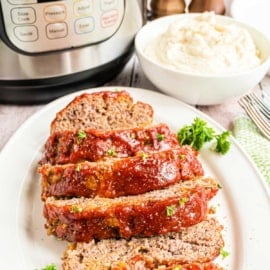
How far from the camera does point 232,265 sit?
1685 mm

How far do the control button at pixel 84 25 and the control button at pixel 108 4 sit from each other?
0.08 metres

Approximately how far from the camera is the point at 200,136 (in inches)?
84.7

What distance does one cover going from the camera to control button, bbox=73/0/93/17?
87.1 inches

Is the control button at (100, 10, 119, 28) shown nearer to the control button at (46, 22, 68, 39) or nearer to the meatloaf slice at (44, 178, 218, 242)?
the control button at (46, 22, 68, 39)

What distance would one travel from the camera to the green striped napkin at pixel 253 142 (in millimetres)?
2127

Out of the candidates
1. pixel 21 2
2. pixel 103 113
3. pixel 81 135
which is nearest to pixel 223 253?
pixel 81 135

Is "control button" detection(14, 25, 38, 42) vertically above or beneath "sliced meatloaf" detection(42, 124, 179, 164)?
above

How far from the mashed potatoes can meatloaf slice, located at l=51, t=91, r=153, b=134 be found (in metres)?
0.35

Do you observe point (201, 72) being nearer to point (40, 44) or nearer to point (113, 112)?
point (113, 112)

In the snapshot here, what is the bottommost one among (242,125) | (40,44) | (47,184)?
(242,125)

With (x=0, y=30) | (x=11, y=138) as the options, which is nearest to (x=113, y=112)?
(x=11, y=138)

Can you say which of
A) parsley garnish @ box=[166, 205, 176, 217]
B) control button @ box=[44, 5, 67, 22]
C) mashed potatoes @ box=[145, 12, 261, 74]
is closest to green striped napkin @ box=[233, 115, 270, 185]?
mashed potatoes @ box=[145, 12, 261, 74]

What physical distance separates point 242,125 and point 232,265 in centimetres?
86

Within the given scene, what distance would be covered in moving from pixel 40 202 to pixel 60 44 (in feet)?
2.44
